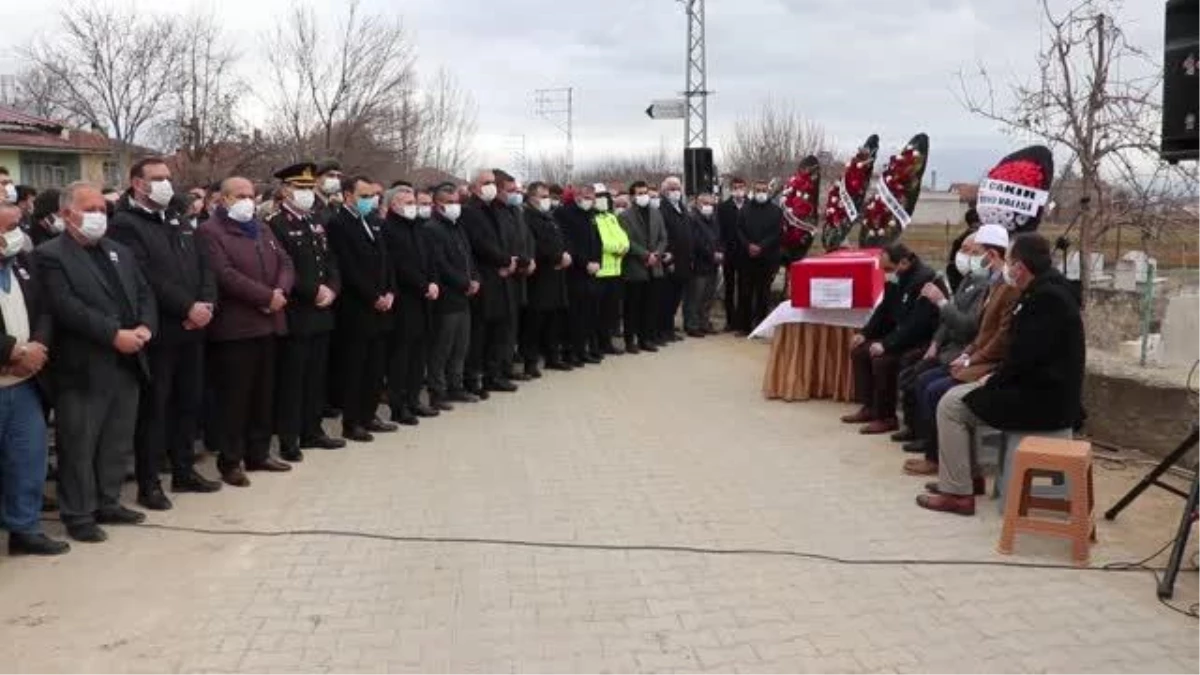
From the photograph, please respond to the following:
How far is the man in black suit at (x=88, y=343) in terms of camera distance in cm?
577

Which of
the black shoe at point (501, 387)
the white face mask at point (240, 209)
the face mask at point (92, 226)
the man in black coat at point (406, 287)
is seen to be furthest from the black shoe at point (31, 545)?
the black shoe at point (501, 387)

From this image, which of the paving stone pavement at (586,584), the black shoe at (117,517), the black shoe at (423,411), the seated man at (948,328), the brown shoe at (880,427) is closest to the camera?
the paving stone pavement at (586,584)

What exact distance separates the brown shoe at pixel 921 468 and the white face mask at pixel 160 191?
5.11 m

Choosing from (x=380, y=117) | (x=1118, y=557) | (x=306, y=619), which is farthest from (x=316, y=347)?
(x=380, y=117)

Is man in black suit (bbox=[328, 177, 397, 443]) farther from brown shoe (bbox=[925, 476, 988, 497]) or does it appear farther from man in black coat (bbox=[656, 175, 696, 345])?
man in black coat (bbox=[656, 175, 696, 345])

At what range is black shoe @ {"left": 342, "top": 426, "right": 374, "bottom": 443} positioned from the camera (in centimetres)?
852

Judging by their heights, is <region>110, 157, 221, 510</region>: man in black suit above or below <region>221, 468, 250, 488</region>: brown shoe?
above

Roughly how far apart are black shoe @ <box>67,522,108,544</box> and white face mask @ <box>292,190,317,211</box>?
9.09 ft

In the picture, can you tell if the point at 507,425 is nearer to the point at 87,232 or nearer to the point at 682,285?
the point at 87,232

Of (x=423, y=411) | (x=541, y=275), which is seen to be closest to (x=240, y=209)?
(x=423, y=411)

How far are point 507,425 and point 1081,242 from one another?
5.09m

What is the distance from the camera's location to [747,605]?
195 inches

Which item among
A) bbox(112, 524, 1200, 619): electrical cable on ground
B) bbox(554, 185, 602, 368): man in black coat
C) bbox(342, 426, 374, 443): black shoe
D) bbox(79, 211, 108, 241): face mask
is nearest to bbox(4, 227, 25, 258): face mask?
bbox(79, 211, 108, 241): face mask

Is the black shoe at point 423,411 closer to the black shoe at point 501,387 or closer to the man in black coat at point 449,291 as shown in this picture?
the man in black coat at point 449,291
